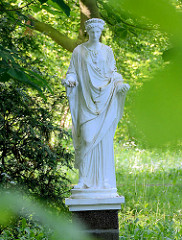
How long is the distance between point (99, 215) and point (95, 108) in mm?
807

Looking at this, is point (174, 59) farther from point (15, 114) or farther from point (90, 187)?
point (15, 114)

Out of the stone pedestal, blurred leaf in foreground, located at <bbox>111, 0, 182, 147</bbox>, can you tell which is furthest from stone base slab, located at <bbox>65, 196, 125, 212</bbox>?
blurred leaf in foreground, located at <bbox>111, 0, 182, 147</bbox>

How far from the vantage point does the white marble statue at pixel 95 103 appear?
9.89 feet

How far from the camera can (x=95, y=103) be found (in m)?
3.05

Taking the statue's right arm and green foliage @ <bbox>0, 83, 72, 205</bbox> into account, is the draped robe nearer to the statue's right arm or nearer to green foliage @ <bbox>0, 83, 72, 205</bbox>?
the statue's right arm

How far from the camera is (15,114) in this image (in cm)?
419

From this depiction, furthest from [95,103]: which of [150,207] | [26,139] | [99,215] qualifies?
[150,207]

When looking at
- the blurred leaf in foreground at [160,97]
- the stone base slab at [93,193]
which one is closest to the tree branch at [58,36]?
the stone base slab at [93,193]

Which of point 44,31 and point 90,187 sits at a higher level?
point 44,31

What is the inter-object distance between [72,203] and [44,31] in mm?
3183

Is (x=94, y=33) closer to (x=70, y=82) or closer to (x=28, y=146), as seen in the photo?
(x=70, y=82)

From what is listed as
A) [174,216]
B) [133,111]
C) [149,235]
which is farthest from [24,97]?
[133,111]

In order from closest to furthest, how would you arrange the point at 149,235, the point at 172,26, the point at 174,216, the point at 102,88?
the point at 172,26 < the point at 102,88 < the point at 149,235 < the point at 174,216

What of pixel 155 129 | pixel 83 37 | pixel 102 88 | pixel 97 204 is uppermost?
pixel 83 37
